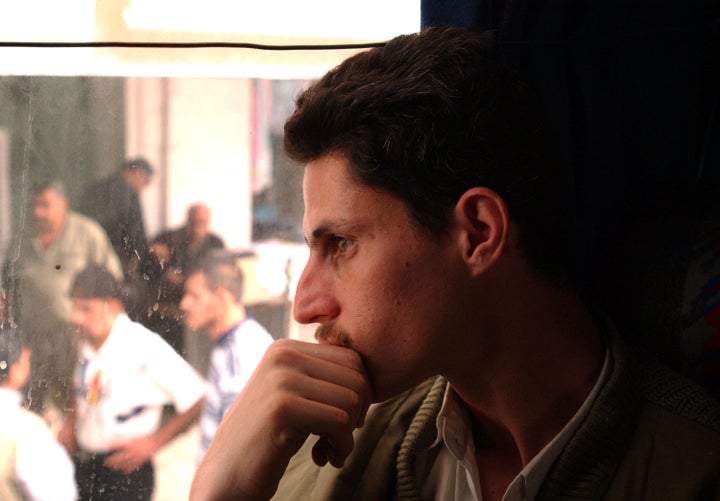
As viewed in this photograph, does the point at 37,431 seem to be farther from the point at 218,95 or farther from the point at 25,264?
the point at 218,95

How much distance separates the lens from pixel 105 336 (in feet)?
5.61

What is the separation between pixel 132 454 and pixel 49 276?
402mm

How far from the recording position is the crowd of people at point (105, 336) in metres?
1.66

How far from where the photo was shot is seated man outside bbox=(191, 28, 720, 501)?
1.32m

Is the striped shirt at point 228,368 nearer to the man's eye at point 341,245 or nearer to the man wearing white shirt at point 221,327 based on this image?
the man wearing white shirt at point 221,327

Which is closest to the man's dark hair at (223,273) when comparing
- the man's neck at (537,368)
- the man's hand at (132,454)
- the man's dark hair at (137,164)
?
the man's dark hair at (137,164)

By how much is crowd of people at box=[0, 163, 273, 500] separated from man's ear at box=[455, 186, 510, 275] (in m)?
0.63

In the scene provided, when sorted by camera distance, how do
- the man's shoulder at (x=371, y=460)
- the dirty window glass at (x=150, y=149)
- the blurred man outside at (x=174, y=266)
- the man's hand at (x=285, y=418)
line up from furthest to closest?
1. the blurred man outside at (x=174, y=266)
2. the dirty window glass at (x=150, y=149)
3. the man's shoulder at (x=371, y=460)
4. the man's hand at (x=285, y=418)

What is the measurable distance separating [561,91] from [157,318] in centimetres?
95

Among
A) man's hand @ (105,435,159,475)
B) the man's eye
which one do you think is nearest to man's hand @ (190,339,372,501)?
the man's eye

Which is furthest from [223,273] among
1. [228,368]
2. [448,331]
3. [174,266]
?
[448,331]

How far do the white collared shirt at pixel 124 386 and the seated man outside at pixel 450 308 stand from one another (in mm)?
394

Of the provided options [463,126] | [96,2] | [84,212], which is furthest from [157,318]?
[463,126]

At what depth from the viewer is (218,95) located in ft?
5.71
